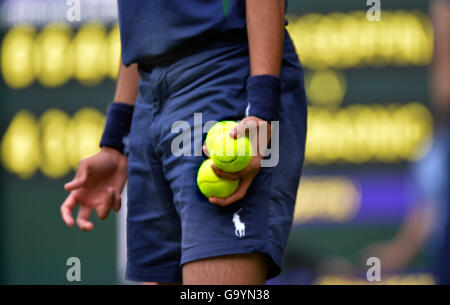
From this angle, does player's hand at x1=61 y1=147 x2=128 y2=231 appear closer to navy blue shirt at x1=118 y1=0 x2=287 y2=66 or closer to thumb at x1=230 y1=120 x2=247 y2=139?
navy blue shirt at x1=118 y1=0 x2=287 y2=66

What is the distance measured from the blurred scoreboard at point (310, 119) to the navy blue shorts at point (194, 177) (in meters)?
2.90

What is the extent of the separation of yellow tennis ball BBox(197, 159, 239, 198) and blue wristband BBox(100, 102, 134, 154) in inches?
16.2

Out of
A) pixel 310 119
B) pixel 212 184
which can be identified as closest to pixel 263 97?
pixel 212 184

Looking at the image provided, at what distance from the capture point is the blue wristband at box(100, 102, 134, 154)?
193 centimetres

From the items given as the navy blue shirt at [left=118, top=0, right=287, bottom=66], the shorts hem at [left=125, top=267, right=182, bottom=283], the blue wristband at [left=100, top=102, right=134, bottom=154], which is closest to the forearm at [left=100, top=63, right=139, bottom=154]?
the blue wristband at [left=100, top=102, right=134, bottom=154]

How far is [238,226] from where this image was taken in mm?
1569

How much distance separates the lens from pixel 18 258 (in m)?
5.09

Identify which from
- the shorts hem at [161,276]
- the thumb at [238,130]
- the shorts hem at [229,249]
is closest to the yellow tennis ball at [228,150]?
the thumb at [238,130]

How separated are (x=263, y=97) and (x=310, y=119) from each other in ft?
10.2

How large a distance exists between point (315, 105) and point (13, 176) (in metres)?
1.98

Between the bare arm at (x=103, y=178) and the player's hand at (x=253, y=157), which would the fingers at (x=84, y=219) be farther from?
the player's hand at (x=253, y=157)

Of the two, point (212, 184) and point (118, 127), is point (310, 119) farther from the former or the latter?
point (212, 184)
